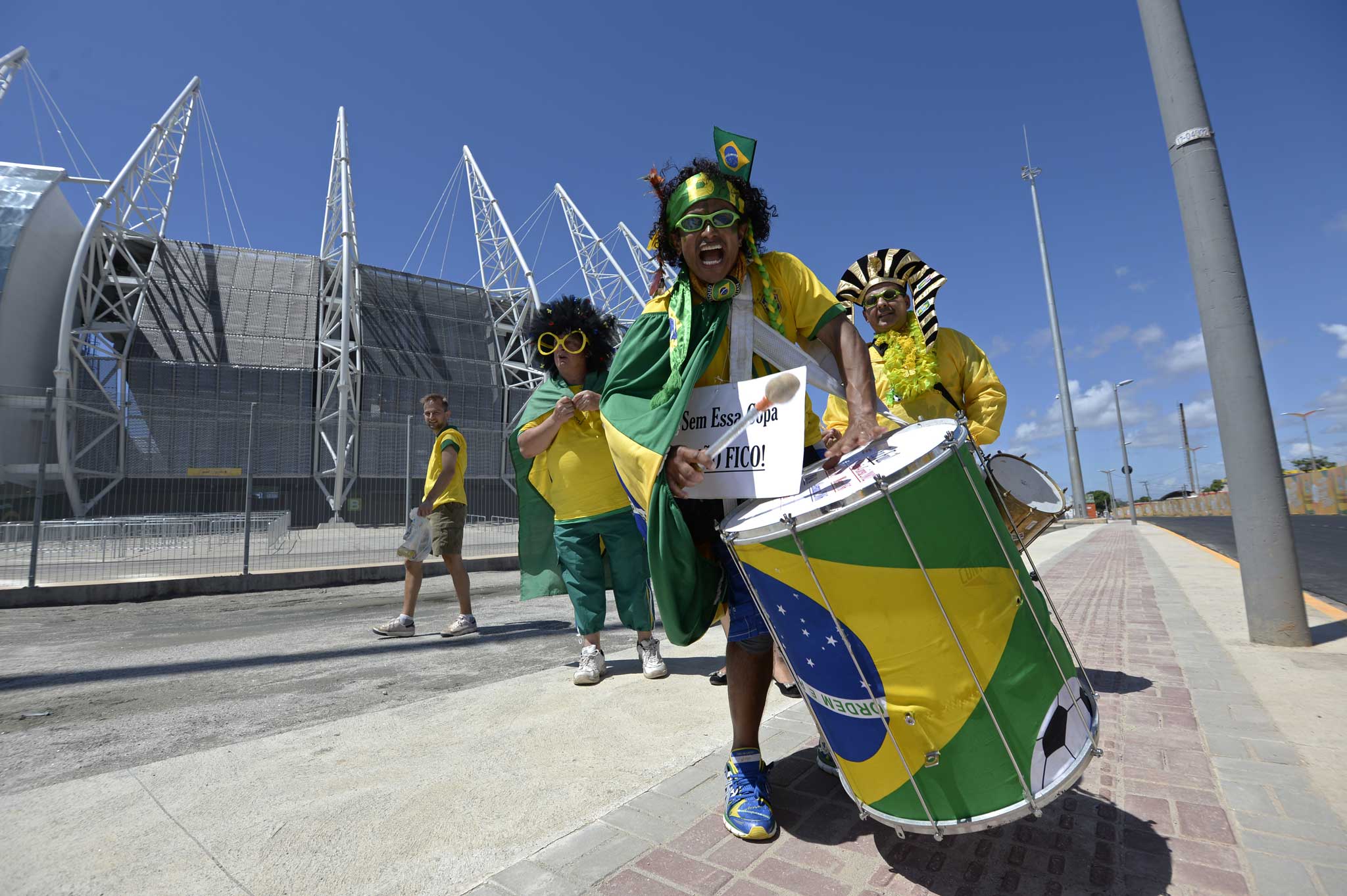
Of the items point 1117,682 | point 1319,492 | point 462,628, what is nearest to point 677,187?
point 1117,682

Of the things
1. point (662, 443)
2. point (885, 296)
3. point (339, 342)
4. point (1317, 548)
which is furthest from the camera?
point (339, 342)

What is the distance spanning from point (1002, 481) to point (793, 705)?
1.34 m

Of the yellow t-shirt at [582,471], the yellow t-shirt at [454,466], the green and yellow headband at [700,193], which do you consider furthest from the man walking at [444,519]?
the green and yellow headband at [700,193]

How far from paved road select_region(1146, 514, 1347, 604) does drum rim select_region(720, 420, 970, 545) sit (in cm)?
365

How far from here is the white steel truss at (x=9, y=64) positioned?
104 feet

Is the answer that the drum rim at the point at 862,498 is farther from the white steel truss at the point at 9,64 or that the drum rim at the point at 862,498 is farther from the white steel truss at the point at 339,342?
the white steel truss at the point at 9,64

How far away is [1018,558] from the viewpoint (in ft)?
4.95

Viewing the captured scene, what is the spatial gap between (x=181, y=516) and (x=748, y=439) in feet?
44.6

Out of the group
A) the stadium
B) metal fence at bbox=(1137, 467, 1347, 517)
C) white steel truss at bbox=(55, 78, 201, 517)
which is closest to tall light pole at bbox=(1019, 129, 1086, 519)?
metal fence at bbox=(1137, 467, 1347, 517)

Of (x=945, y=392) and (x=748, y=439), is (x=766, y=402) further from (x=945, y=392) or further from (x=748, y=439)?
(x=945, y=392)

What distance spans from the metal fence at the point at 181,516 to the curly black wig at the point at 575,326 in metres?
7.03

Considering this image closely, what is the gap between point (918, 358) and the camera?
313cm

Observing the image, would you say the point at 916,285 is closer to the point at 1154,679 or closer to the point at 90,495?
the point at 1154,679

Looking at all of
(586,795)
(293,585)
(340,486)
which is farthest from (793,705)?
(340,486)
